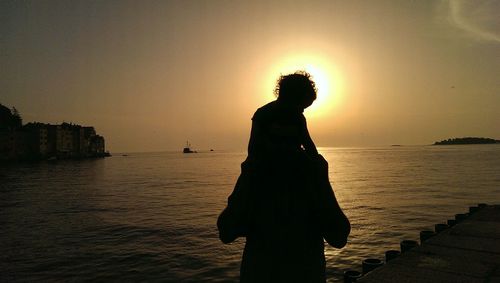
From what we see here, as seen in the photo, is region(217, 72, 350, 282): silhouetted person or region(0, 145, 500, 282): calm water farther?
region(0, 145, 500, 282): calm water

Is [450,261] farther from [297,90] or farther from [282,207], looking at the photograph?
[297,90]

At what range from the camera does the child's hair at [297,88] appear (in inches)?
93.5

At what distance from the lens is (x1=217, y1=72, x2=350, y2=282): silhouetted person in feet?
7.52

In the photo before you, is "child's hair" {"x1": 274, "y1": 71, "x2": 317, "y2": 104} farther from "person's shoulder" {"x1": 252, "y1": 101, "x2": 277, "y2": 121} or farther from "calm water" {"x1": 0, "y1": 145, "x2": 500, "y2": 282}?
"calm water" {"x1": 0, "y1": 145, "x2": 500, "y2": 282}

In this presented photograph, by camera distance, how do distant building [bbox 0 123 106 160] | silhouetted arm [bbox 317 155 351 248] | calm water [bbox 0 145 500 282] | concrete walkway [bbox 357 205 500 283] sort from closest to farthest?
1. silhouetted arm [bbox 317 155 351 248]
2. concrete walkway [bbox 357 205 500 283]
3. calm water [bbox 0 145 500 282]
4. distant building [bbox 0 123 106 160]

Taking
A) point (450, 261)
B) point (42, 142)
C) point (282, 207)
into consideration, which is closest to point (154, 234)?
point (450, 261)

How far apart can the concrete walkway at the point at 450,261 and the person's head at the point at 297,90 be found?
22.3ft

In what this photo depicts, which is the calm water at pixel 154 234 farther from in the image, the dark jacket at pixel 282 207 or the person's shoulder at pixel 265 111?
the person's shoulder at pixel 265 111

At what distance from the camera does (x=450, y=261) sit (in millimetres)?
9273

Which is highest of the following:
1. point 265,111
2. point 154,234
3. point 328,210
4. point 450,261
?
point 265,111

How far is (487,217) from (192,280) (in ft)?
43.3

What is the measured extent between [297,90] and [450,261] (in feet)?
29.9

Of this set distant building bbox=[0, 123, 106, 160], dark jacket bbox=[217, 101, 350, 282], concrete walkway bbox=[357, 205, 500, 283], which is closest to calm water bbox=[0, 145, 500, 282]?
concrete walkway bbox=[357, 205, 500, 283]

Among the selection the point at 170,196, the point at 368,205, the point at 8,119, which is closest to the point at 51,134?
the point at 8,119
